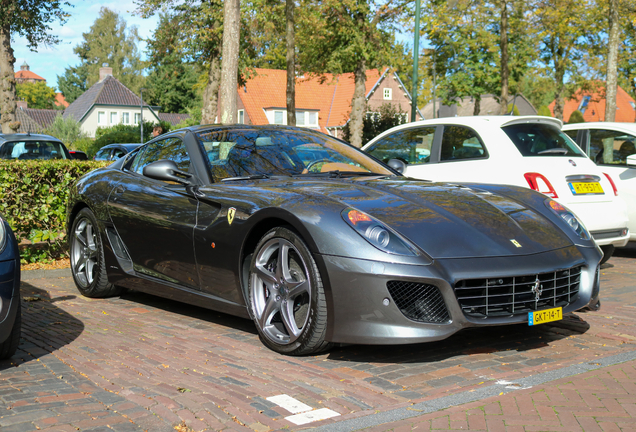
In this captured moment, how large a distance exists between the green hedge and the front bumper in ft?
17.7

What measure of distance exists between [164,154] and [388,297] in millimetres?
2692

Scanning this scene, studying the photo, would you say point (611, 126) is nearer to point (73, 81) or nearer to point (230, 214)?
point (230, 214)

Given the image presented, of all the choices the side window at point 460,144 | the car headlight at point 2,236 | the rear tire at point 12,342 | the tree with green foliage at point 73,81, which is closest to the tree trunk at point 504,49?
the side window at point 460,144

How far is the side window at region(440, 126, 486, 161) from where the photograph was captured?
766 cm

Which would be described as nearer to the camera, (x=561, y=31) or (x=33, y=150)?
(x=33, y=150)

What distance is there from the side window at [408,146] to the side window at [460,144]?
24 centimetres

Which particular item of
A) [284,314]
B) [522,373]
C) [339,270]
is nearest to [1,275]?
[284,314]

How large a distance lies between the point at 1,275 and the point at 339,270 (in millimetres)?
1992

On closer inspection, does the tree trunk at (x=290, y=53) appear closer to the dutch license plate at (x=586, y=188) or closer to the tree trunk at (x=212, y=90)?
the tree trunk at (x=212, y=90)

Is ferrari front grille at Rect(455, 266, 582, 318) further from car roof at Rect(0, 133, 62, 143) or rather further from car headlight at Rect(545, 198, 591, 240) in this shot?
car roof at Rect(0, 133, 62, 143)

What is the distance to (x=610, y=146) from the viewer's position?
9.02 meters

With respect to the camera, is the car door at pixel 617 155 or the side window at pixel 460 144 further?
the car door at pixel 617 155

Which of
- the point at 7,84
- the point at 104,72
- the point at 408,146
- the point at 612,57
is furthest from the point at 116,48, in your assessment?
the point at 408,146

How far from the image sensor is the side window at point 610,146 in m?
8.87
